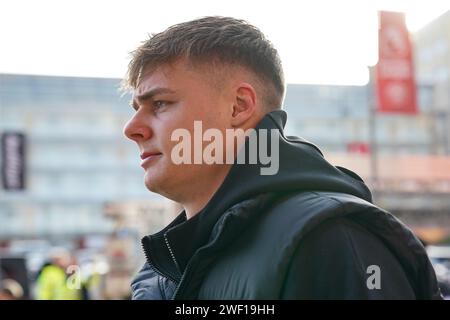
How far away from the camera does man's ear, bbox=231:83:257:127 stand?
105cm

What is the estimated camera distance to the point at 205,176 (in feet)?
3.49

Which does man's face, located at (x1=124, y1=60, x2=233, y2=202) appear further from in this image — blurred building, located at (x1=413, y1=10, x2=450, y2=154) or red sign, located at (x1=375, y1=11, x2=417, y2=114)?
blurred building, located at (x1=413, y1=10, x2=450, y2=154)

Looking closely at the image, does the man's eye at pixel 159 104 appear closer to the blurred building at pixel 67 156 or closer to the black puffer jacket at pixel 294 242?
the black puffer jacket at pixel 294 242

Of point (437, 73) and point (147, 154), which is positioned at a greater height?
point (437, 73)

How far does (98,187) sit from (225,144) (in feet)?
92.9

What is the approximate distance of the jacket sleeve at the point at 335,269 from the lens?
823 mm

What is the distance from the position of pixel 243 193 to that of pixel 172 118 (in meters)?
0.17

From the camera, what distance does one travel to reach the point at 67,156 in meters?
27.7

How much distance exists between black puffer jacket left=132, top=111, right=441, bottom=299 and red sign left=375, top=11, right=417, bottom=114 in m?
8.35

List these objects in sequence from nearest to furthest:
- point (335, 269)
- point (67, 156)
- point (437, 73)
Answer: point (335, 269), point (437, 73), point (67, 156)

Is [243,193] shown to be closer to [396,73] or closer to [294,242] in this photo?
[294,242]

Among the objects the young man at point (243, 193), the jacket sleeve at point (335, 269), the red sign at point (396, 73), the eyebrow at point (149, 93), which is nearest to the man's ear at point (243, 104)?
the young man at point (243, 193)

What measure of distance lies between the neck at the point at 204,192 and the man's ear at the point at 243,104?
0.08 metres

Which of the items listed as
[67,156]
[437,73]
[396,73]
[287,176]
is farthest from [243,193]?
[67,156]
